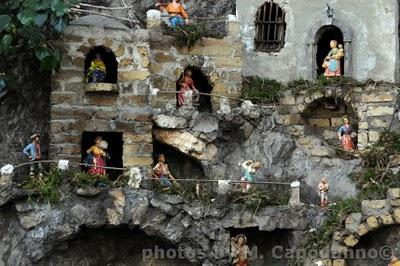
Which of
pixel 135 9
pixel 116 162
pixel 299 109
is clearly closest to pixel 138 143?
pixel 116 162

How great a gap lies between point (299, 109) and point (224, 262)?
14.5 feet

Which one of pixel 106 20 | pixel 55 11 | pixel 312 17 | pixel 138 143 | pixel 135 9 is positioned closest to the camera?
pixel 55 11

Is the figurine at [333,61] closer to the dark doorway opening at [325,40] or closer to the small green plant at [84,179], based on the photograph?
the dark doorway opening at [325,40]

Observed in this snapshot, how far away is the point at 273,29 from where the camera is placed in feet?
65.5

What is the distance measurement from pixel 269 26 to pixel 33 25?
6.82m

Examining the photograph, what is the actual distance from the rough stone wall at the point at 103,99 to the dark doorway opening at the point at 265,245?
2.83m

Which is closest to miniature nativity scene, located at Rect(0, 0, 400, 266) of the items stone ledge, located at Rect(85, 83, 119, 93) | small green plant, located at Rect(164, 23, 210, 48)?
stone ledge, located at Rect(85, 83, 119, 93)

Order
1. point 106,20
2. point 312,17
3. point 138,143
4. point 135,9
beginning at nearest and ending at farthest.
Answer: point 138,143, point 106,20, point 312,17, point 135,9

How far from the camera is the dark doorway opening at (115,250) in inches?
624

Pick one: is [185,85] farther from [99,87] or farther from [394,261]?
[394,261]

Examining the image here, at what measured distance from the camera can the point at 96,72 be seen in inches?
671

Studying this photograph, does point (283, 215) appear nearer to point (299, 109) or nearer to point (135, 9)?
point (299, 109)

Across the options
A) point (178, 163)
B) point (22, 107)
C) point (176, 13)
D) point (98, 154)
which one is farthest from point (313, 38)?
point (22, 107)

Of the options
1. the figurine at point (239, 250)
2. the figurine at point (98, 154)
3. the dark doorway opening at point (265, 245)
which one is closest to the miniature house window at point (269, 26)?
the dark doorway opening at point (265, 245)
